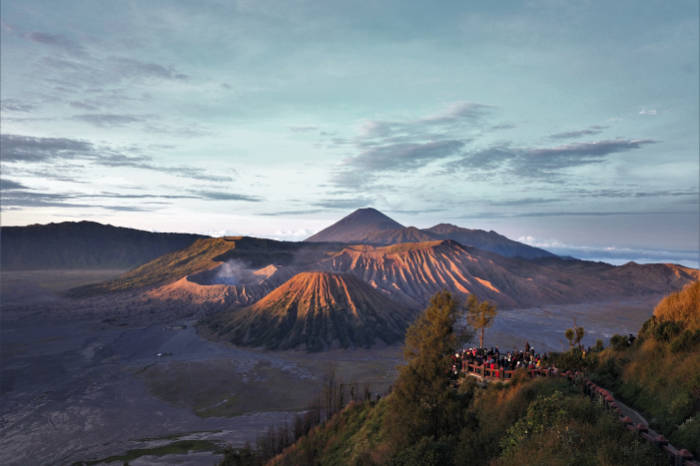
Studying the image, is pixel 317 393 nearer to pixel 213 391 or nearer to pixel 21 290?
pixel 213 391

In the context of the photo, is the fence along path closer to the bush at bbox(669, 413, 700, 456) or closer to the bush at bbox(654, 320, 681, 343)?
the bush at bbox(669, 413, 700, 456)

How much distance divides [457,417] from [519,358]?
1179 cm

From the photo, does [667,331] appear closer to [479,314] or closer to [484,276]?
[479,314]

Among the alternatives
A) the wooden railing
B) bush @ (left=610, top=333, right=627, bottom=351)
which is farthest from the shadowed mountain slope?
bush @ (left=610, top=333, right=627, bottom=351)

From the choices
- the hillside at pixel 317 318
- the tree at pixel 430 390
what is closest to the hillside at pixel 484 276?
the hillside at pixel 317 318

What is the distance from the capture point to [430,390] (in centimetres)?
1938

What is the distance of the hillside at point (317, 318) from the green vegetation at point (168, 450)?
138 ft

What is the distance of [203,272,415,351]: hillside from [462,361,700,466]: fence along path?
58.3 meters

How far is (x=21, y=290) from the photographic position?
143875mm

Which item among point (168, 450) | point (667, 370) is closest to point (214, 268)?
point (168, 450)

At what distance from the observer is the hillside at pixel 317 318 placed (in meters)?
84.9

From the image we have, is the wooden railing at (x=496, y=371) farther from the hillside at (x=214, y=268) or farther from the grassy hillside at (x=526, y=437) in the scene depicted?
the hillside at (x=214, y=268)

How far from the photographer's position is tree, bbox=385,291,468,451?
→ 1922 centimetres

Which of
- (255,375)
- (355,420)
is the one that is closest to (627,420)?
(355,420)
